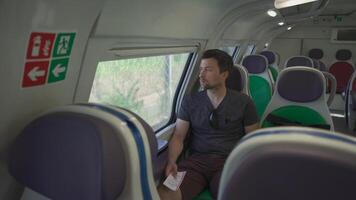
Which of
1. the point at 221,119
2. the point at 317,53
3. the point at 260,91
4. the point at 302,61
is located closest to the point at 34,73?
the point at 221,119

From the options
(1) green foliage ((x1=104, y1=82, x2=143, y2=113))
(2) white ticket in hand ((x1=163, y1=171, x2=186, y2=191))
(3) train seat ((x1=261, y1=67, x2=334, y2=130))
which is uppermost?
(3) train seat ((x1=261, y1=67, x2=334, y2=130))

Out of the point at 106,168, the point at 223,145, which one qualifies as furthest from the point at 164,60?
the point at 106,168

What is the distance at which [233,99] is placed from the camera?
2.32 metres

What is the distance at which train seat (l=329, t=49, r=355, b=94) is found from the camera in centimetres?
833

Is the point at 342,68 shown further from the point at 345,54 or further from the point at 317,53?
the point at 317,53

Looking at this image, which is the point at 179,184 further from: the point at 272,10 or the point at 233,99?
the point at 272,10

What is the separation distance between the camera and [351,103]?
4656 mm

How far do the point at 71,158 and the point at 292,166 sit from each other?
619 millimetres

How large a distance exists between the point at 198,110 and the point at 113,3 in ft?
3.54

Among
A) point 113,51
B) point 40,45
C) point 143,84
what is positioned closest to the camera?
point 40,45

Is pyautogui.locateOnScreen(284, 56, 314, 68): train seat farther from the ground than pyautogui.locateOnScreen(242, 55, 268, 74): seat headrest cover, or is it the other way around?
pyautogui.locateOnScreen(284, 56, 314, 68): train seat

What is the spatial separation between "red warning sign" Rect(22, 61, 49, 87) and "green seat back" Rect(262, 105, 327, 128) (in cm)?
199

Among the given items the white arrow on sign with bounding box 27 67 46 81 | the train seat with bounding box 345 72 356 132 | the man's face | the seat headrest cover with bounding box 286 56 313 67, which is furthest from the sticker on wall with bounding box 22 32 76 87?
the seat headrest cover with bounding box 286 56 313 67

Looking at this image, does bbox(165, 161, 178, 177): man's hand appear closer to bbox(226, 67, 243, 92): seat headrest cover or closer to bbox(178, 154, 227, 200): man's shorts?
bbox(178, 154, 227, 200): man's shorts
